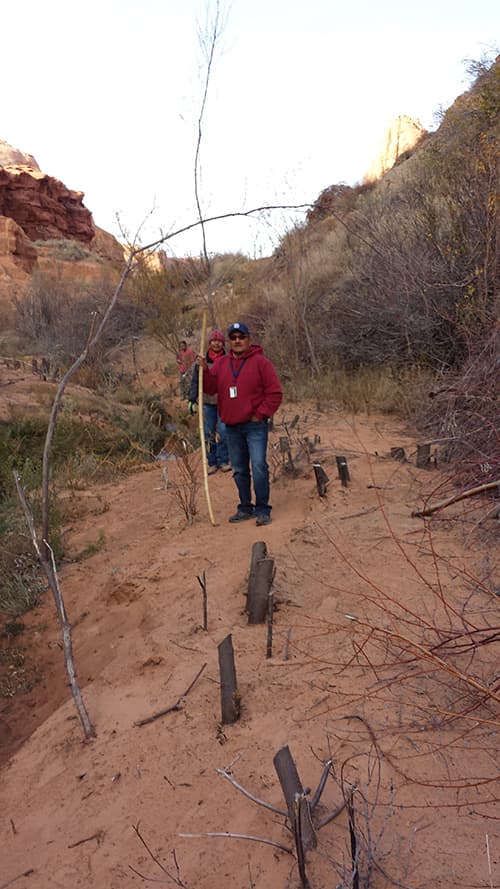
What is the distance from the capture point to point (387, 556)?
3.63 metres

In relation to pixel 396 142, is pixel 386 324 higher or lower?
lower

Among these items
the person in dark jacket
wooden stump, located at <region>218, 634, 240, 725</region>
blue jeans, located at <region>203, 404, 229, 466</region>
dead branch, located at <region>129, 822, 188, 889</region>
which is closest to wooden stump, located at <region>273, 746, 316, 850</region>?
dead branch, located at <region>129, 822, 188, 889</region>

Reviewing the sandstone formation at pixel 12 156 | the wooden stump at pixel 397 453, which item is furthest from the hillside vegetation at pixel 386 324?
the sandstone formation at pixel 12 156

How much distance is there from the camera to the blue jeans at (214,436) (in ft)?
21.4

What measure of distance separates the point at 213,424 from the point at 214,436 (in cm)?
16

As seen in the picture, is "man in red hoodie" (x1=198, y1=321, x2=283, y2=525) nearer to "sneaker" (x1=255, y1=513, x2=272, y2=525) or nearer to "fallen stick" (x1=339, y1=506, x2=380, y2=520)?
"sneaker" (x1=255, y1=513, x2=272, y2=525)

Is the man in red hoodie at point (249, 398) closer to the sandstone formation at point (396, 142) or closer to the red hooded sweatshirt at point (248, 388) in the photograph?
the red hooded sweatshirt at point (248, 388)

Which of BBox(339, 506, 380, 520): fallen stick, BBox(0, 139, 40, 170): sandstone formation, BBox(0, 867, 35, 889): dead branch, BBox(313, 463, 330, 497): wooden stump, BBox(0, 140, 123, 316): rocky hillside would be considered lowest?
BBox(0, 867, 35, 889): dead branch

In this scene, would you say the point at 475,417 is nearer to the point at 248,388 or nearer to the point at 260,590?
the point at 248,388

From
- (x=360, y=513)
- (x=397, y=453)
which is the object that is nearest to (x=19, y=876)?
(x=360, y=513)

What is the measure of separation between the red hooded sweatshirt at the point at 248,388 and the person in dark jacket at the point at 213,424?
5.33 feet

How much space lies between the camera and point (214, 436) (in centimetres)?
669

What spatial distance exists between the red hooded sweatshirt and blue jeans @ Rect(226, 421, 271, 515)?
0.13 m

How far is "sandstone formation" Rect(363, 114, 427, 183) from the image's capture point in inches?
1038
